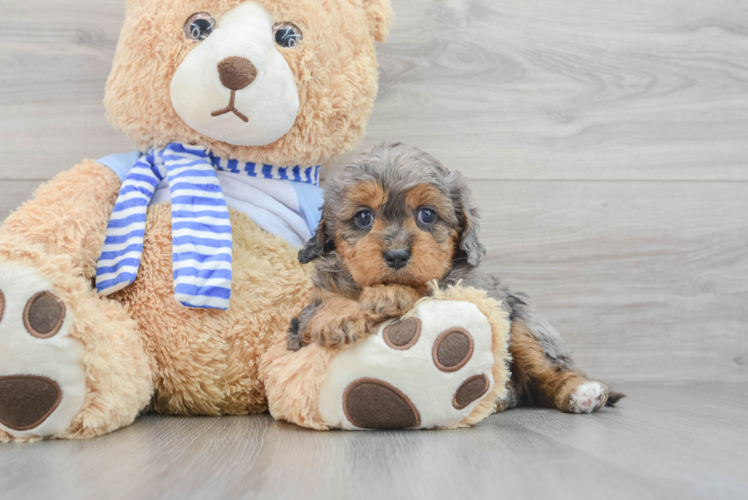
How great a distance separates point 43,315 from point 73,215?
325 mm

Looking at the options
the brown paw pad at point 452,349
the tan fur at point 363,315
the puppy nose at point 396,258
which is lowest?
the brown paw pad at point 452,349

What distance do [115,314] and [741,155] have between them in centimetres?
211

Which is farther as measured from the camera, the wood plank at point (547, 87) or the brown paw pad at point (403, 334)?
the wood plank at point (547, 87)

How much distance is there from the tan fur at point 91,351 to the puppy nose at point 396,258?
0.61 meters

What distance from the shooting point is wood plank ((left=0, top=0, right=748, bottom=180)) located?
1902 mm

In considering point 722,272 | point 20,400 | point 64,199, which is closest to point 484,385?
point 20,400

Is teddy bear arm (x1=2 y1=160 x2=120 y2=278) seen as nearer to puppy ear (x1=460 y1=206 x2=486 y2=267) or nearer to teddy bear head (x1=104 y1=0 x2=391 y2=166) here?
teddy bear head (x1=104 y1=0 x2=391 y2=166)

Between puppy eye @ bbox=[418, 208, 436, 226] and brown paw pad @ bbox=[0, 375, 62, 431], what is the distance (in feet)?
2.63

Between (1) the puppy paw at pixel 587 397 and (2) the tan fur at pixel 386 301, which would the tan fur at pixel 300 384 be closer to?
(2) the tan fur at pixel 386 301

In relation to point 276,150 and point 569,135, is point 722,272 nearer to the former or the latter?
point 569,135

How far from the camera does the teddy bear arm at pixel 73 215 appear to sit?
4.32 ft

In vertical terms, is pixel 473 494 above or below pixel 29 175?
below

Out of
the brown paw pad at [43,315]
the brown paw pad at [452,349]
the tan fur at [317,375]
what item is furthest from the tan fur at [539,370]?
the brown paw pad at [43,315]

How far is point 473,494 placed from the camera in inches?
32.5
